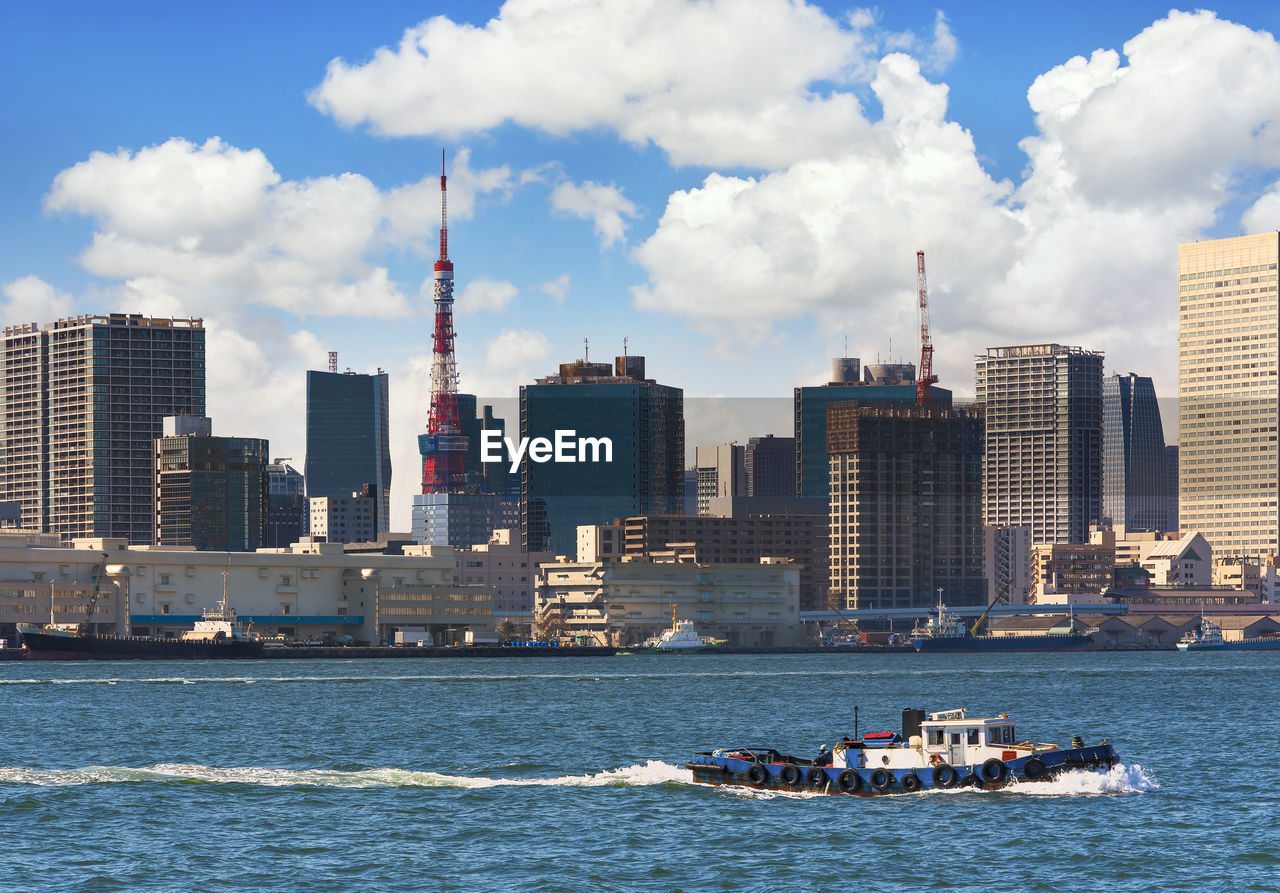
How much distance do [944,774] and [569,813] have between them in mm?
16686

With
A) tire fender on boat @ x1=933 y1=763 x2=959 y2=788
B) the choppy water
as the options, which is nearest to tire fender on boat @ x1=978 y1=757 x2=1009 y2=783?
the choppy water

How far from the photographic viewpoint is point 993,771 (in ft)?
255

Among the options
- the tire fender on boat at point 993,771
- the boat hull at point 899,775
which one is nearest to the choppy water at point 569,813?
the boat hull at point 899,775

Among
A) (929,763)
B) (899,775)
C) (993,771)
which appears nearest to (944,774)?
(929,763)

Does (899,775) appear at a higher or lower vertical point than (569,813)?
higher

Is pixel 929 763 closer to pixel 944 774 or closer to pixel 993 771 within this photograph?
pixel 944 774

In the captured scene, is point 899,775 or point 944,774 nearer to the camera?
point 944,774

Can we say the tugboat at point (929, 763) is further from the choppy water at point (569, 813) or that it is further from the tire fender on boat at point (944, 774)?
the choppy water at point (569, 813)

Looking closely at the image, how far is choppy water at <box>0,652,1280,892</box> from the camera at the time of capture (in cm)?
6272

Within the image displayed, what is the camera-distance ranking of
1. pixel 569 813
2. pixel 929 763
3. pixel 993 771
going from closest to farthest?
pixel 569 813 → pixel 993 771 → pixel 929 763

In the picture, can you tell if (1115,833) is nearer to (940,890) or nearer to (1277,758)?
(940,890)

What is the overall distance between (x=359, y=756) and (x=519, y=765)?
10.8m

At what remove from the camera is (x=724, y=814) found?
247 ft

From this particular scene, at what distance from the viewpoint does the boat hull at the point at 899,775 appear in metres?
78.2
